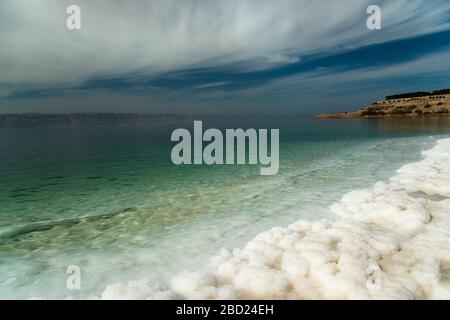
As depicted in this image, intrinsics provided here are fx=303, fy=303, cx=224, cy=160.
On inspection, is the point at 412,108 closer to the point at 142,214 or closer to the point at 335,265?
the point at 142,214

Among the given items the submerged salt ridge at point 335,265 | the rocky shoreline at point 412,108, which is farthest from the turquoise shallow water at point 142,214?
the rocky shoreline at point 412,108

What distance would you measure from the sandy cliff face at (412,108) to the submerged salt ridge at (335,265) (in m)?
134

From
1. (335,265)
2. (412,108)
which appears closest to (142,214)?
(335,265)

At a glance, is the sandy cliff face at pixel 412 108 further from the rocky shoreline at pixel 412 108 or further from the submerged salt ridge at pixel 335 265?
the submerged salt ridge at pixel 335 265

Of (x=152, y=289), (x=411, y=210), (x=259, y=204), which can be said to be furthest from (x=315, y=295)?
(x=259, y=204)

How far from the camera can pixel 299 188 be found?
15.9 meters

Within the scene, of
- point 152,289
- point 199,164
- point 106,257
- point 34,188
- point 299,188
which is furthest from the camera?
point 199,164

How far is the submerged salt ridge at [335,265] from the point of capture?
240 inches

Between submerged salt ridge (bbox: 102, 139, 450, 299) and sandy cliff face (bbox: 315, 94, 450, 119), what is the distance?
440 ft

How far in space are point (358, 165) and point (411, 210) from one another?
12.9 metres

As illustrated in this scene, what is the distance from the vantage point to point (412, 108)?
136375mm

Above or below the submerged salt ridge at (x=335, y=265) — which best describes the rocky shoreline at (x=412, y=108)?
above

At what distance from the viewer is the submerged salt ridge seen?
6102 mm

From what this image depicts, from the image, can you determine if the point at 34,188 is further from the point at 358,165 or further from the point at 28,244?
the point at 358,165
